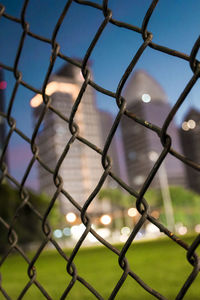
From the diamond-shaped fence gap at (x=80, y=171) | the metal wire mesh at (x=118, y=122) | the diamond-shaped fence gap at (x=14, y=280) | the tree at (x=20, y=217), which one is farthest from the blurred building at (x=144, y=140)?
the metal wire mesh at (x=118, y=122)

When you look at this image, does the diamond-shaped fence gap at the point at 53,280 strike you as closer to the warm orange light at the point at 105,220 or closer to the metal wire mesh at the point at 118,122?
the metal wire mesh at the point at 118,122

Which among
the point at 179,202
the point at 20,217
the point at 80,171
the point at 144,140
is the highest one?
the point at 144,140

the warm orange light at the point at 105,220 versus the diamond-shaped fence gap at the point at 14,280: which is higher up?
the warm orange light at the point at 105,220

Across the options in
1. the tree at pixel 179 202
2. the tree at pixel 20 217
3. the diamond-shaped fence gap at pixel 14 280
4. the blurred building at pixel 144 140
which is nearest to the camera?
the diamond-shaped fence gap at pixel 14 280

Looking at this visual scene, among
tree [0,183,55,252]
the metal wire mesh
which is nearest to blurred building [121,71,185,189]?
tree [0,183,55,252]

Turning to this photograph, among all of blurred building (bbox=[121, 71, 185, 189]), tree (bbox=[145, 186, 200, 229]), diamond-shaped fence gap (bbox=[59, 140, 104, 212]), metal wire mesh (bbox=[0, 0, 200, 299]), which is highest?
blurred building (bbox=[121, 71, 185, 189])

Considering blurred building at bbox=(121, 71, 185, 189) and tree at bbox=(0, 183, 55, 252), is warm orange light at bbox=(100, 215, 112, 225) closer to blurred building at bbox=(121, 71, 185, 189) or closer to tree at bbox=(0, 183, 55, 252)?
blurred building at bbox=(121, 71, 185, 189)

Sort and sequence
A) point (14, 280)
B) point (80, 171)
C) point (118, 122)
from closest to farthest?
point (118, 122) → point (14, 280) → point (80, 171)

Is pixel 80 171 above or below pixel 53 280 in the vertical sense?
above

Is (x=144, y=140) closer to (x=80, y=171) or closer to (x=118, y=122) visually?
(x=80, y=171)

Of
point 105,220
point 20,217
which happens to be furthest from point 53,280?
point 105,220

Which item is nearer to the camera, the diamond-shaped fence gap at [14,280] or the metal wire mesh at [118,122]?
the metal wire mesh at [118,122]

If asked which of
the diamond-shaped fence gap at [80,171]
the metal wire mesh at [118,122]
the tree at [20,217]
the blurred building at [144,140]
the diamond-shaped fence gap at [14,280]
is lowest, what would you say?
the metal wire mesh at [118,122]

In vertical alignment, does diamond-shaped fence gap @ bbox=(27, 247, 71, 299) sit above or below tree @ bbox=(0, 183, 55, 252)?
below
